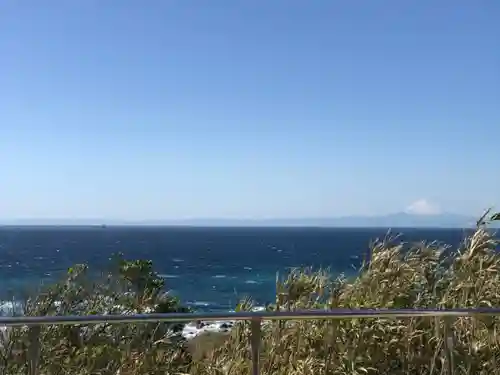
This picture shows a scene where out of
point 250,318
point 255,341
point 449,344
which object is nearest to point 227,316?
point 250,318

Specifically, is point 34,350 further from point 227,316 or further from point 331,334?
point 331,334

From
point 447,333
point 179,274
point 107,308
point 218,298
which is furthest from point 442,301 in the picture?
point 179,274

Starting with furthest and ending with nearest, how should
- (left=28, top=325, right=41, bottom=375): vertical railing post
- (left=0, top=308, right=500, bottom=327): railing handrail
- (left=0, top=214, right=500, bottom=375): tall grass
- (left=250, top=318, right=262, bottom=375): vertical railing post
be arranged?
(left=0, top=214, right=500, bottom=375): tall grass
(left=250, top=318, right=262, bottom=375): vertical railing post
(left=28, top=325, right=41, bottom=375): vertical railing post
(left=0, top=308, right=500, bottom=327): railing handrail

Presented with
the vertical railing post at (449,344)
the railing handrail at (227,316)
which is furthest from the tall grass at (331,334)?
the railing handrail at (227,316)

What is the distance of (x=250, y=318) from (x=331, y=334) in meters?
0.80

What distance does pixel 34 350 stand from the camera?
3.12m

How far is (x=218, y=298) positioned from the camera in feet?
97.6

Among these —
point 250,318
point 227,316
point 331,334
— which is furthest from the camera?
point 331,334

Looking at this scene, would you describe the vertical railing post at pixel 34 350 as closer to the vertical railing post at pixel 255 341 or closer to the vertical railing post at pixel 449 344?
the vertical railing post at pixel 255 341

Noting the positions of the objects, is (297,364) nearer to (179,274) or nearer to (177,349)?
(177,349)

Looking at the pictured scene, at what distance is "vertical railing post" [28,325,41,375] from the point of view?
301 cm

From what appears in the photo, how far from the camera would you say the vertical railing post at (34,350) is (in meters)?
3.01

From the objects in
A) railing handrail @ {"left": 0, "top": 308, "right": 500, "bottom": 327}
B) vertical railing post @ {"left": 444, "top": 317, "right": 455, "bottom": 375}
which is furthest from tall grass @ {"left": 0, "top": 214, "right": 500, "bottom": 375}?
railing handrail @ {"left": 0, "top": 308, "right": 500, "bottom": 327}

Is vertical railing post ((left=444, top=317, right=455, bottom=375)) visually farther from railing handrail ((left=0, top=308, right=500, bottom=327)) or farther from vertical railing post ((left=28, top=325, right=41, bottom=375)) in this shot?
vertical railing post ((left=28, top=325, right=41, bottom=375))
